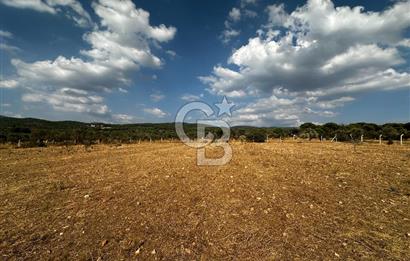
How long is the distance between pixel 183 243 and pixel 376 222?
13.1 ft

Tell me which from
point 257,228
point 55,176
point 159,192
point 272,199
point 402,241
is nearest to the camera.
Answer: point 402,241

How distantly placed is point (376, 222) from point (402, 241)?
0.79 m

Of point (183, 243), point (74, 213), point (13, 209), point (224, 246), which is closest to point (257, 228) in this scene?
point (224, 246)

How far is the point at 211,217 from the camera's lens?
5.41 m

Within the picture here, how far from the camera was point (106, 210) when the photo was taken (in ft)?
19.0

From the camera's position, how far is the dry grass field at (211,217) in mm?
4070

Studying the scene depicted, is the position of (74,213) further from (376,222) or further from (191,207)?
(376,222)

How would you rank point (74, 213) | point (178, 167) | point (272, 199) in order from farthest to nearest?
point (178, 167) < point (272, 199) < point (74, 213)

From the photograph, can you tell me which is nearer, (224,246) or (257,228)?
(224,246)

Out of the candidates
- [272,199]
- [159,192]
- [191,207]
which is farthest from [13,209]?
[272,199]

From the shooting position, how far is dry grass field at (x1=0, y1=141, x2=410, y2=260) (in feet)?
13.4

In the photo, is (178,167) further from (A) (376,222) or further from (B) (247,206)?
(A) (376,222)

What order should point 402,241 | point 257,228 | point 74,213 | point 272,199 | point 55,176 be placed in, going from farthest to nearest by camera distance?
point 55,176, point 272,199, point 74,213, point 257,228, point 402,241

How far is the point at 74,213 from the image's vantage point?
18.7 ft
